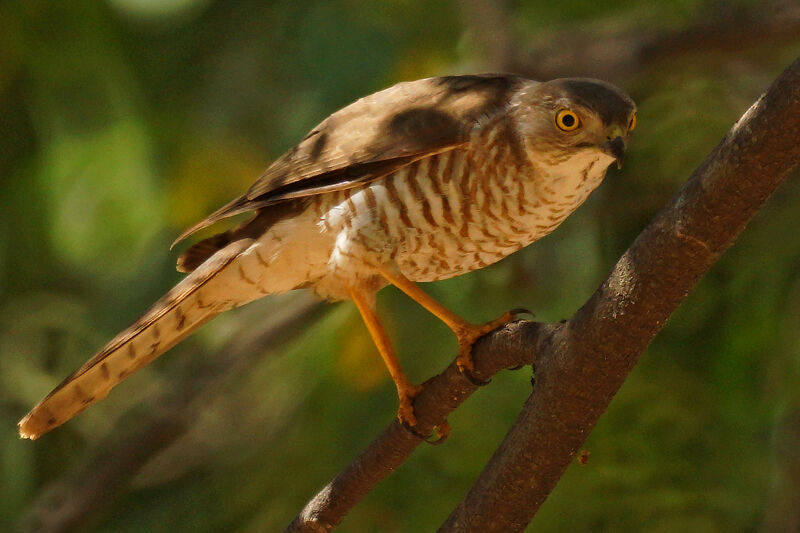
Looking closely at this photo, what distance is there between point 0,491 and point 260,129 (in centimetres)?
188

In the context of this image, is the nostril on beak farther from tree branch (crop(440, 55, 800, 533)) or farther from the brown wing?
tree branch (crop(440, 55, 800, 533))

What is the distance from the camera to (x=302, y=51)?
175 inches

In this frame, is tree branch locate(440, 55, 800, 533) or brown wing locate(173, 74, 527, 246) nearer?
tree branch locate(440, 55, 800, 533)

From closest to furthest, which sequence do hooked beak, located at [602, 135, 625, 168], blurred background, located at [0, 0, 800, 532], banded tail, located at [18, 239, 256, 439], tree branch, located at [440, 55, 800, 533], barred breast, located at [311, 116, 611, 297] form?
tree branch, located at [440, 55, 800, 533] < hooked beak, located at [602, 135, 625, 168] < barred breast, located at [311, 116, 611, 297] < banded tail, located at [18, 239, 256, 439] < blurred background, located at [0, 0, 800, 532]

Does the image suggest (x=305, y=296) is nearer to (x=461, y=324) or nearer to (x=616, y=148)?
(x=461, y=324)

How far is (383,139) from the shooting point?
2.65 m

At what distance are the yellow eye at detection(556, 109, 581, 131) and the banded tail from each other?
904mm

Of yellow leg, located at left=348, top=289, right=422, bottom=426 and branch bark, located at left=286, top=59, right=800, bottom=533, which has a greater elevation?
branch bark, located at left=286, top=59, right=800, bottom=533

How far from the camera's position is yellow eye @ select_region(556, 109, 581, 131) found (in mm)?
2453

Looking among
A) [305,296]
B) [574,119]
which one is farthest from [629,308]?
[305,296]

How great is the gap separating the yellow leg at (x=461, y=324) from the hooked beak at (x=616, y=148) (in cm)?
47

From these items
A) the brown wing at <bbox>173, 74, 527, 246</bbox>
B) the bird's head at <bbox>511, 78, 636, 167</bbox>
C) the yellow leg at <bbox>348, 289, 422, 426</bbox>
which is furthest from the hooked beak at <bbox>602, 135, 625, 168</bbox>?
the yellow leg at <bbox>348, 289, 422, 426</bbox>

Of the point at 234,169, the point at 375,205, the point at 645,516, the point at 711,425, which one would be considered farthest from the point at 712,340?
the point at 234,169

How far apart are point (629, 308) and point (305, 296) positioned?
8.54 feet
